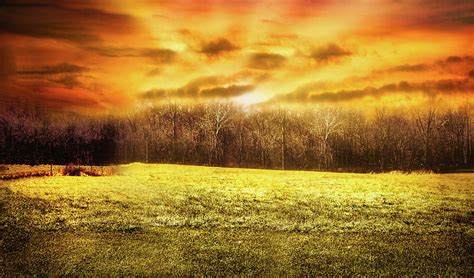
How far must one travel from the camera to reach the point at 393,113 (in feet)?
305

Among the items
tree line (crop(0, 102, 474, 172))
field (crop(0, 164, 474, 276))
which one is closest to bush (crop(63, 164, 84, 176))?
field (crop(0, 164, 474, 276))

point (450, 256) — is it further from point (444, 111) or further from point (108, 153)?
point (444, 111)

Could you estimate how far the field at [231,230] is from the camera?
48.6ft

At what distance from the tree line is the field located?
44011 mm

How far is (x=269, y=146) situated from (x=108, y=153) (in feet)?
104

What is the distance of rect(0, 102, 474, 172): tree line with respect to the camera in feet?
255

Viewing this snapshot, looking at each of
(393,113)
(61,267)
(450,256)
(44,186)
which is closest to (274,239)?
(450,256)

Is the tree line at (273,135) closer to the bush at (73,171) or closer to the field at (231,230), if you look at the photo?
the bush at (73,171)

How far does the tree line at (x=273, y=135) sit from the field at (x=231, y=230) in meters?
44.0

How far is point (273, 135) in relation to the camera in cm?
8988

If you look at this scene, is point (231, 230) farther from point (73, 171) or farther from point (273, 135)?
point (273, 135)

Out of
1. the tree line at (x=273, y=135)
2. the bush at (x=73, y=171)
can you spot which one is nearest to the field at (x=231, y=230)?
the bush at (x=73, y=171)

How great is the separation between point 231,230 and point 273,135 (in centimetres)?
7003

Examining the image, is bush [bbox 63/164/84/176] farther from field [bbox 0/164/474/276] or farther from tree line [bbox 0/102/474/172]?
tree line [bbox 0/102/474/172]
